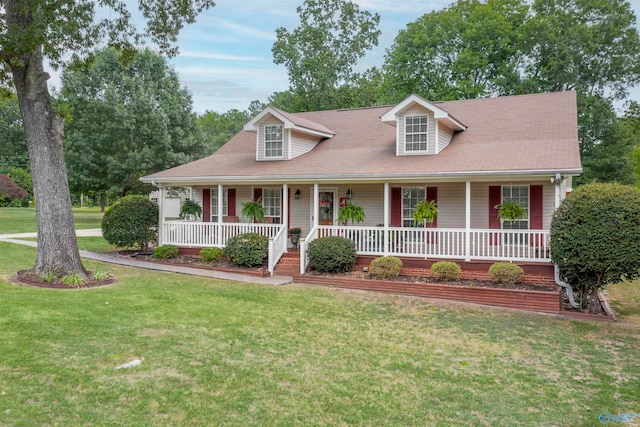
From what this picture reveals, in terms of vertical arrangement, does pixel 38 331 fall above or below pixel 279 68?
below

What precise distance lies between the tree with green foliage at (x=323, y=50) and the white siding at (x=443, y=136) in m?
17.7

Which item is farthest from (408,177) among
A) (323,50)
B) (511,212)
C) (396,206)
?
(323,50)

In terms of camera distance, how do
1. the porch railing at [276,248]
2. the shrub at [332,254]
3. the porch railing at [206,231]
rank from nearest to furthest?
the shrub at [332,254]
the porch railing at [276,248]
the porch railing at [206,231]

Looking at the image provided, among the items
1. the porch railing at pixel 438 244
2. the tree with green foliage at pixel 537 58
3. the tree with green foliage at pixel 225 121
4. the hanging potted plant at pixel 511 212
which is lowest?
the porch railing at pixel 438 244

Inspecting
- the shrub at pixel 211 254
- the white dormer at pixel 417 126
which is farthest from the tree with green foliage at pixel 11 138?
the white dormer at pixel 417 126

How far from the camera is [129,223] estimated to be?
16.4 meters

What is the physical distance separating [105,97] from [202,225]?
17.0 m

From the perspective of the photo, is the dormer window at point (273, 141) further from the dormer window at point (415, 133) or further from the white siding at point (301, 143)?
the dormer window at point (415, 133)

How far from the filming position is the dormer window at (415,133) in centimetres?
1474

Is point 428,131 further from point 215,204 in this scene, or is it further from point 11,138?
point 11,138

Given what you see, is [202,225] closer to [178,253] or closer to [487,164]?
[178,253]

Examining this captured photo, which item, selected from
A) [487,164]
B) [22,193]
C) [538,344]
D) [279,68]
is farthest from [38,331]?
[22,193]

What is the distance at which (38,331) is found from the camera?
272 inches

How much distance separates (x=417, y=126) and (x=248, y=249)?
6.51 meters
